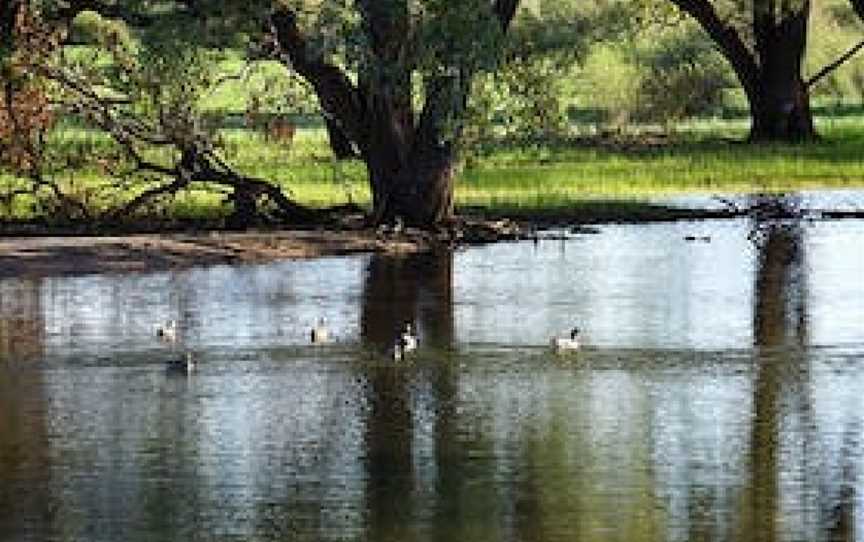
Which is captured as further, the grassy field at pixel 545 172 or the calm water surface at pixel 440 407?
the grassy field at pixel 545 172

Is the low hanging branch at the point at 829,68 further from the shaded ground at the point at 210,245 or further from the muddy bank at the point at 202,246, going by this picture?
the muddy bank at the point at 202,246

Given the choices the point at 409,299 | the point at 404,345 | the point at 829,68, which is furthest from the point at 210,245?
the point at 829,68

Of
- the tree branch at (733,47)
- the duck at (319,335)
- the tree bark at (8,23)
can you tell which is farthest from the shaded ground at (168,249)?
the tree branch at (733,47)

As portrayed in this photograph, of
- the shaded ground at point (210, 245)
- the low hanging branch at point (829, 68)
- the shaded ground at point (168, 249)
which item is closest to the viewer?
the shaded ground at point (168, 249)

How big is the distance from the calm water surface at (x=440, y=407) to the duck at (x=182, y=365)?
171 mm

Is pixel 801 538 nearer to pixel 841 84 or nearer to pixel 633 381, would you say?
pixel 633 381

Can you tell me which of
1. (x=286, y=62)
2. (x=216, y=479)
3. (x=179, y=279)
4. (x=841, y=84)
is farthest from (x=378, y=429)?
(x=841, y=84)

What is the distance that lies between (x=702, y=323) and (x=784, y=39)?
38.0m

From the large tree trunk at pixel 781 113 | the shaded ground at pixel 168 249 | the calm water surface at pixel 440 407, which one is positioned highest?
the large tree trunk at pixel 781 113

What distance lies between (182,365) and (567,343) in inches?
155

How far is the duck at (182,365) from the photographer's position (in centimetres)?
2384

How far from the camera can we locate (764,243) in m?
38.5

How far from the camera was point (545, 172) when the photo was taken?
5194cm

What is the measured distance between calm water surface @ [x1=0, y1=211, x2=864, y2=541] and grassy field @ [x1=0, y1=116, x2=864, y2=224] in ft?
24.4
